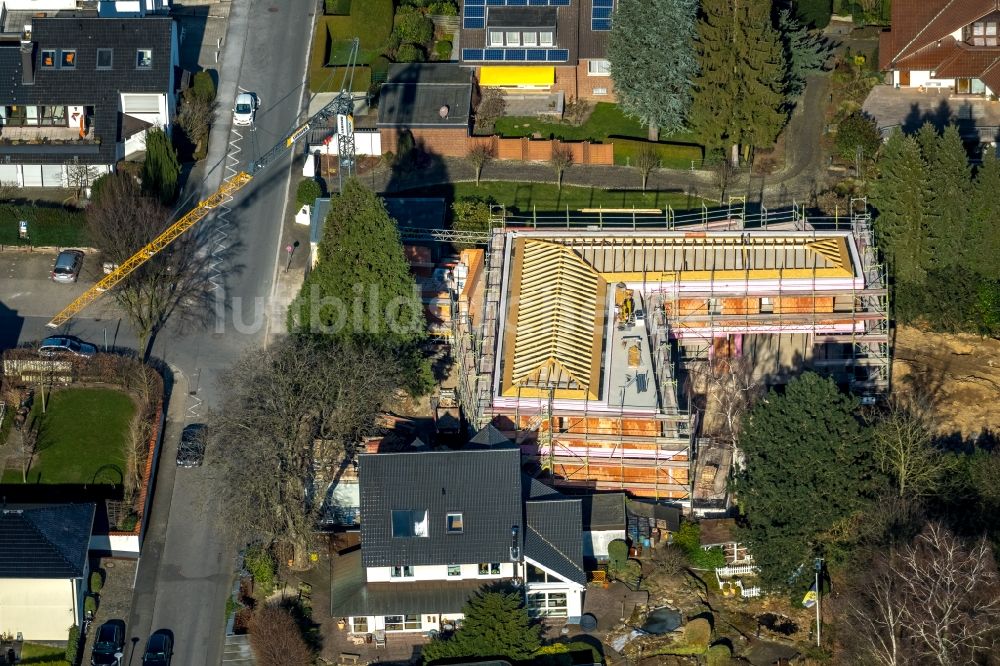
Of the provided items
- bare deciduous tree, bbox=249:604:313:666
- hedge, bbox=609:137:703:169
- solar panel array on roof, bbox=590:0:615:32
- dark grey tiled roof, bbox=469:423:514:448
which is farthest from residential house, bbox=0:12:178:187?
bare deciduous tree, bbox=249:604:313:666

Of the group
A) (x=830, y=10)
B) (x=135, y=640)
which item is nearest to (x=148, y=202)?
(x=135, y=640)

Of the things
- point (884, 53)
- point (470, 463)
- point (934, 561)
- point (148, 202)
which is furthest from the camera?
point (884, 53)

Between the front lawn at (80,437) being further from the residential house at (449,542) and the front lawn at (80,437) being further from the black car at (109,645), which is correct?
the residential house at (449,542)

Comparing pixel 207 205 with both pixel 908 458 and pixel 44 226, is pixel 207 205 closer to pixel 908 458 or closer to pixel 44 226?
pixel 44 226

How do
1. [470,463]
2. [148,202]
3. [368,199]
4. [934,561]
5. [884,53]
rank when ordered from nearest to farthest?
1. [934,561]
2. [470,463]
3. [368,199]
4. [148,202]
5. [884,53]

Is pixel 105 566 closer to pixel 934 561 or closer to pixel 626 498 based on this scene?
pixel 626 498

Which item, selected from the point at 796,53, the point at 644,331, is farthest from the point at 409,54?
the point at 644,331

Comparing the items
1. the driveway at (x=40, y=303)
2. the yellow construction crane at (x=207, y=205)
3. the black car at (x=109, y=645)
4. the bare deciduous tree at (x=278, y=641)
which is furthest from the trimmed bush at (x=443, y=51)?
the black car at (x=109, y=645)
